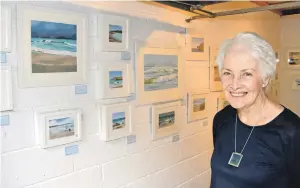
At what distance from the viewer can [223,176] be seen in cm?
148

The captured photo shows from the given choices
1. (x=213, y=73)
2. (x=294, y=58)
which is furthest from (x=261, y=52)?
(x=294, y=58)

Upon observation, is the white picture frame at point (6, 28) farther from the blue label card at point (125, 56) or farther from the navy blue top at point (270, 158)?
the navy blue top at point (270, 158)

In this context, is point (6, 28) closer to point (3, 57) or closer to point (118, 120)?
point (3, 57)

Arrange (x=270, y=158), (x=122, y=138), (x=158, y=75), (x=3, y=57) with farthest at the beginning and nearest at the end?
(x=158, y=75) < (x=122, y=138) < (x=270, y=158) < (x=3, y=57)

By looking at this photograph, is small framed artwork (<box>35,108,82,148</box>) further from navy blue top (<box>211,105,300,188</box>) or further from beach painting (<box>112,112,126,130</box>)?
navy blue top (<box>211,105,300,188</box>)

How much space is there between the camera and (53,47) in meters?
1.41

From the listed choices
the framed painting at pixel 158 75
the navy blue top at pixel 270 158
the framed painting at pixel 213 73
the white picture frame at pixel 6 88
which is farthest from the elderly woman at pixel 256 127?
the framed painting at pixel 213 73

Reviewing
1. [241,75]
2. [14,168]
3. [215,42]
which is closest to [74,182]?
[14,168]

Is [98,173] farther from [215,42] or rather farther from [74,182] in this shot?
[215,42]

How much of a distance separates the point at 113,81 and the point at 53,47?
402 mm

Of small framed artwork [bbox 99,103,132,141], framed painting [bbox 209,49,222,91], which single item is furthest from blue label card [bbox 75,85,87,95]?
framed painting [bbox 209,49,222,91]

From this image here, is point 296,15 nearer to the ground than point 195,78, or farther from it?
farther from it

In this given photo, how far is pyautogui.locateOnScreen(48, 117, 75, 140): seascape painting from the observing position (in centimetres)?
142

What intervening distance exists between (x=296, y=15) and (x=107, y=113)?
299 centimetres
